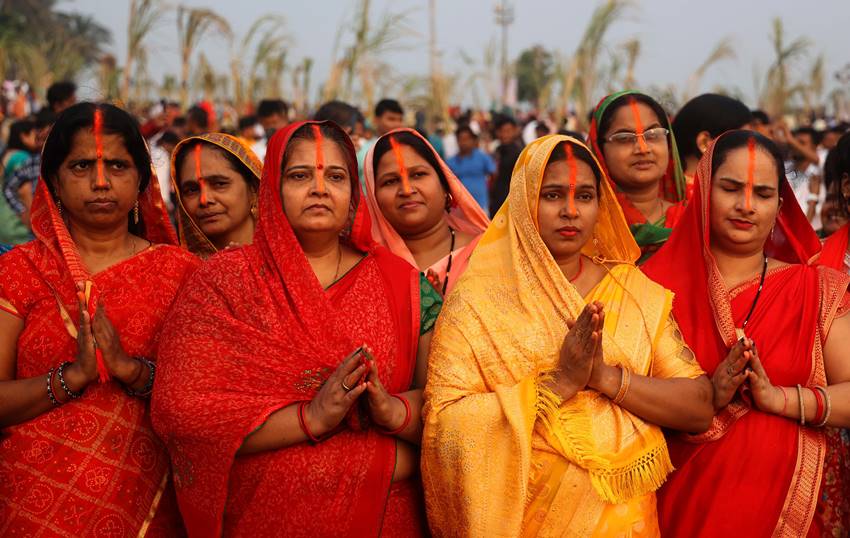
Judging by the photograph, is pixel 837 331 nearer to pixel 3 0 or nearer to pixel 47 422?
pixel 47 422

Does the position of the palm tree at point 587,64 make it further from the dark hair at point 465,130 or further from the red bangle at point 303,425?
the red bangle at point 303,425

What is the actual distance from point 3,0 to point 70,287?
39373mm

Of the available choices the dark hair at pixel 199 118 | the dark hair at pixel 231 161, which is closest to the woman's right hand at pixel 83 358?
the dark hair at pixel 231 161

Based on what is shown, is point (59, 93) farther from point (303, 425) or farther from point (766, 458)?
point (766, 458)

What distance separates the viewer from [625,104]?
165 inches

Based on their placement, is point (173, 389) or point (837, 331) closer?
point (173, 389)

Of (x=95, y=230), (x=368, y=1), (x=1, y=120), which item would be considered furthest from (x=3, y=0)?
(x=95, y=230)

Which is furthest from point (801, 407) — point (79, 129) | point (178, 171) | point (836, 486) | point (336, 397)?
point (178, 171)

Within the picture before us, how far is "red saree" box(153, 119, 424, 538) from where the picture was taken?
2.71 metres

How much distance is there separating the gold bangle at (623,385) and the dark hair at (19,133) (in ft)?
24.4

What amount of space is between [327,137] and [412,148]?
1035 millimetres

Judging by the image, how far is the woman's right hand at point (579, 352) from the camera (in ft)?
8.71

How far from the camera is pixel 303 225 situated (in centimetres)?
292


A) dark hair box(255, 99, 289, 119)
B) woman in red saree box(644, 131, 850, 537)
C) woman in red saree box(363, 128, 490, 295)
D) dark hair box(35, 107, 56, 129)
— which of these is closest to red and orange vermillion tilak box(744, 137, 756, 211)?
woman in red saree box(644, 131, 850, 537)
